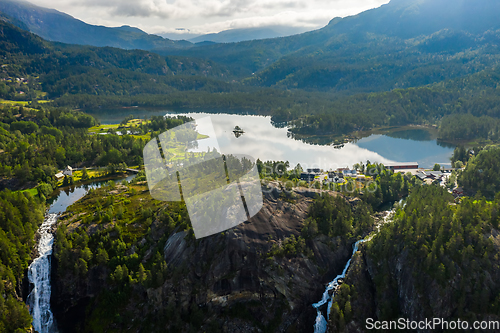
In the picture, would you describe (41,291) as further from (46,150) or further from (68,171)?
(46,150)

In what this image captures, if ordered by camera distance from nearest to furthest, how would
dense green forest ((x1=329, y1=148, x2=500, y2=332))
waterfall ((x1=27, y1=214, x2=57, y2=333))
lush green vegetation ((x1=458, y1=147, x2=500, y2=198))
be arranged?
dense green forest ((x1=329, y1=148, x2=500, y2=332)) → waterfall ((x1=27, y1=214, x2=57, y2=333)) → lush green vegetation ((x1=458, y1=147, x2=500, y2=198))

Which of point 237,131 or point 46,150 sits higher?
point 46,150

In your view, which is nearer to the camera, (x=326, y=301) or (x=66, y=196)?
(x=326, y=301)

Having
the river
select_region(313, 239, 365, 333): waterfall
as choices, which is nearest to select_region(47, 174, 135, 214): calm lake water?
the river

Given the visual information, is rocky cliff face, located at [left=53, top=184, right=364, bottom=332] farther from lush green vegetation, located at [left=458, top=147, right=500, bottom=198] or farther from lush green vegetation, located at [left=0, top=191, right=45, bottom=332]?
lush green vegetation, located at [left=458, top=147, right=500, bottom=198]

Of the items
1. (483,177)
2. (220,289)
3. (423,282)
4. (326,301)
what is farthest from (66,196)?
(483,177)

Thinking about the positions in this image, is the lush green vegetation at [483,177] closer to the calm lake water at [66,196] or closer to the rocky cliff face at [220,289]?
the rocky cliff face at [220,289]

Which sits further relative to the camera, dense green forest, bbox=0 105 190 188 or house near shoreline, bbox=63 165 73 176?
house near shoreline, bbox=63 165 73 176
